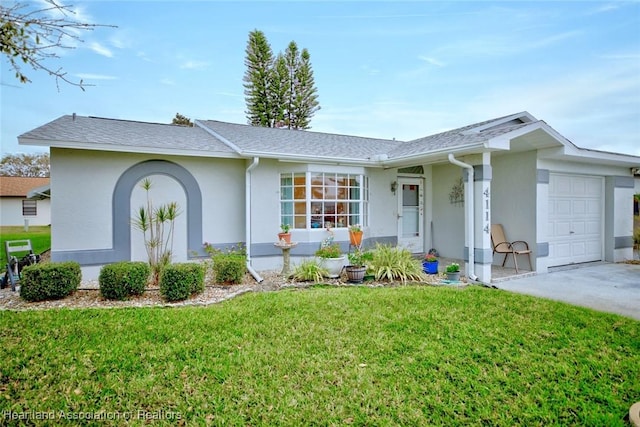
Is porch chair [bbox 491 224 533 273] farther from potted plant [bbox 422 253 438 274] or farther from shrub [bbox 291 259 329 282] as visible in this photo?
shrub [bbox 291 259 329 282]

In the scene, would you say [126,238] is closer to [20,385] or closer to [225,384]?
[20,385]

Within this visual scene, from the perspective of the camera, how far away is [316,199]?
9.52 metres

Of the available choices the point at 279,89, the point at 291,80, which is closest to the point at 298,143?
the point at 279,89

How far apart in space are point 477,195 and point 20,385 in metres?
8.33

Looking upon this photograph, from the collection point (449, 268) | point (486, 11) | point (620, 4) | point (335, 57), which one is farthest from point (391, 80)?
point (449, 268)

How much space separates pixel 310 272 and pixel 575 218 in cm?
793

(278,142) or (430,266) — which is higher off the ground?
(278,142)

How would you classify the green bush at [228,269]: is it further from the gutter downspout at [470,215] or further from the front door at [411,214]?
the front door at [411,214]

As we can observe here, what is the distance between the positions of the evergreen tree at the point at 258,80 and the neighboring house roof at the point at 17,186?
18.2m

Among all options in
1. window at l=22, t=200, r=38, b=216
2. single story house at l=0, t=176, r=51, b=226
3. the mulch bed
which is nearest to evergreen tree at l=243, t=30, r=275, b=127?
single story house at l=0, t=176, r=51, b=226

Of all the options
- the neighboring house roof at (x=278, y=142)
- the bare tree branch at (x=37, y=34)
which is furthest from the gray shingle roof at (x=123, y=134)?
the bare tree branch at (x=37, y=34)

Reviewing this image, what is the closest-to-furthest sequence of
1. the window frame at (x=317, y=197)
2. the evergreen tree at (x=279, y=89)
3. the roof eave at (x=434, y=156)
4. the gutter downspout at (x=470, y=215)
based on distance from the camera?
the roof eave at (x=434, y=156), the gutter downspout at (x=470, y=215), the window frame at (x=317, y=197), the evergreen tree at (x=279, y=89)

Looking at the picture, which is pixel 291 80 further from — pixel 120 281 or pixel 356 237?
pixel 120 281

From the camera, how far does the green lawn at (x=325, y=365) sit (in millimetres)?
3072
